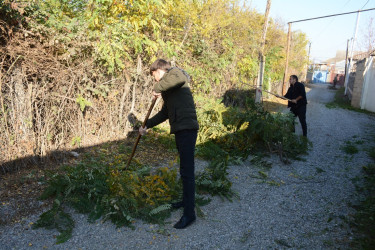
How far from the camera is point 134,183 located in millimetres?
3750

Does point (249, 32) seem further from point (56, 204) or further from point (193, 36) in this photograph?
point (56, 204)

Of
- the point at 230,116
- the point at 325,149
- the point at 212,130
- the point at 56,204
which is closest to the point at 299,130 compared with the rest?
the point at 325,149

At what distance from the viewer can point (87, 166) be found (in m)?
4.24

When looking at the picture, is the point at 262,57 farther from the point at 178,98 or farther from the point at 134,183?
the point at 134,183

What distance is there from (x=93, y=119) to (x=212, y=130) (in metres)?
2.76

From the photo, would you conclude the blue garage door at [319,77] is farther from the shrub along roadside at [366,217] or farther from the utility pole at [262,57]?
the shrub along roadside at [366,217]

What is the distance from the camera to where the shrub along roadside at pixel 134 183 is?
11.0 feet

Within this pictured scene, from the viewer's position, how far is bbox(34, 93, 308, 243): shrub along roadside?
3.35m

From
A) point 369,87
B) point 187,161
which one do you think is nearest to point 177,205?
point 187,161

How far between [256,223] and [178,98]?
6.26 ft

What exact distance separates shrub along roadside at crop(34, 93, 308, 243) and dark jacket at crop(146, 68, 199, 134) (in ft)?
3.61

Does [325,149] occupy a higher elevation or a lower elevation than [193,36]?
lower

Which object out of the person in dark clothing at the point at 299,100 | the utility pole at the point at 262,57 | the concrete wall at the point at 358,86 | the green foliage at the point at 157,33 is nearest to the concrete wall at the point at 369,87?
the concrete wall at the point at 358,86

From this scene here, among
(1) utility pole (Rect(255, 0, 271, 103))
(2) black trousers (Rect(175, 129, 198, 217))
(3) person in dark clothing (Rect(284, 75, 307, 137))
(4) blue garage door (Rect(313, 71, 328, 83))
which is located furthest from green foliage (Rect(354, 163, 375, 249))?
(4) blue garage door (Rect(313, 71, 328, 83))
